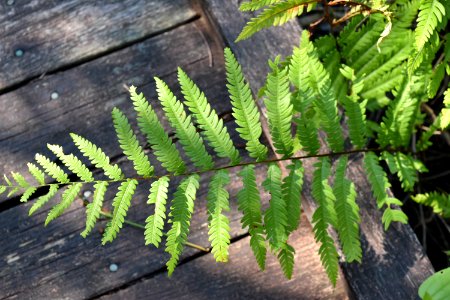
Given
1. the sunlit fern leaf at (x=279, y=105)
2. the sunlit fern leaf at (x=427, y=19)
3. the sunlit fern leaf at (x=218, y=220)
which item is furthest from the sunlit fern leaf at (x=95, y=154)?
the sunlit fern leaf at (x=427, y=19)

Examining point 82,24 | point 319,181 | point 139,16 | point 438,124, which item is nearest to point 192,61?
point 139,16

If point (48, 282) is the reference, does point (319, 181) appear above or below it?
above

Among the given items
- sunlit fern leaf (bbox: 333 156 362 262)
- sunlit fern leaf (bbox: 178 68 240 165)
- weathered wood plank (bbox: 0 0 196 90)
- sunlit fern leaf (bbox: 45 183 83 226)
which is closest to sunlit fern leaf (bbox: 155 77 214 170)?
sunlit fern leaf (bbox: 178 68 240 165)

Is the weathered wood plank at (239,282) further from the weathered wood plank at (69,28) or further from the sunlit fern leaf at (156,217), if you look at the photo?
the weathered wood plank at (69,28)

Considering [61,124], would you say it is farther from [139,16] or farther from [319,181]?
[319,181]

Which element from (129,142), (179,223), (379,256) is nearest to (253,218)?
(179,223)

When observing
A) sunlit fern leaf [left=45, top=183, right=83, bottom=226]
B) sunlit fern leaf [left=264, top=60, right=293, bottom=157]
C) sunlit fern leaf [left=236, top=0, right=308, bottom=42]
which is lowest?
sunlit fern leaf [left=45, top=183, right=83, bottom=226]

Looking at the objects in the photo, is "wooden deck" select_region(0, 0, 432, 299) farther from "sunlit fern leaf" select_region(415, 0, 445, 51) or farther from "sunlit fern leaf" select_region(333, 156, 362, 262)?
"sunlit fern leaf" select_region(415, 0, 445, 51)
